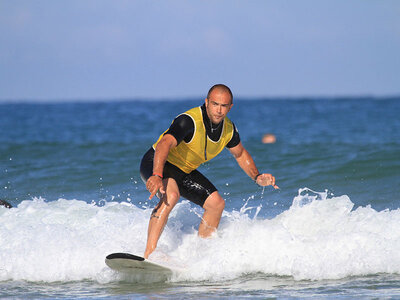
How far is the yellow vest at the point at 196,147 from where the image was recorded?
553 cm

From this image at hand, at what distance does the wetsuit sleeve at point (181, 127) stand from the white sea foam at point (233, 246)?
1.10 m

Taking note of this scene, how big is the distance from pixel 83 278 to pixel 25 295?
699 millimetres

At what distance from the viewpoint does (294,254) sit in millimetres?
5855

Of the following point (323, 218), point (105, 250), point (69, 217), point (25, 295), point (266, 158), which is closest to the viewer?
point (25, 295)

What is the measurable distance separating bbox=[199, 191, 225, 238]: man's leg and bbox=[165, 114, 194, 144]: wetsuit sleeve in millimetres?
708

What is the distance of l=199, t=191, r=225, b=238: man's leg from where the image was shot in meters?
5.78

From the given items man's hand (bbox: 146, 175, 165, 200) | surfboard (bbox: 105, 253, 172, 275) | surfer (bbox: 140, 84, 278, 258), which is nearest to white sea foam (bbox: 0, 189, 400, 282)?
surfboard (bbox: 105, 253, 172, 275)

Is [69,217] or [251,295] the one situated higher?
[69,217]

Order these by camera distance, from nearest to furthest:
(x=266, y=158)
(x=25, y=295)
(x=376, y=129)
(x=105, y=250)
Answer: (x=25, y=295) → (x=105, y=250) → (x=266, y=158) → (x=376, y=129)

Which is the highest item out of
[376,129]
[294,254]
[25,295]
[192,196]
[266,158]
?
[376,129]

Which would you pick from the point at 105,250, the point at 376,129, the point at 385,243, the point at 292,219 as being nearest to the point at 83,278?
the point at 105,250

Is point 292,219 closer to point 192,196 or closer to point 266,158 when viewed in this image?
point 192,196

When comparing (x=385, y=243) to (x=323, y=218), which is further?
(x=323, y=218)

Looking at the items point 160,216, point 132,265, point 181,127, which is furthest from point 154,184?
point 132,265
